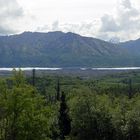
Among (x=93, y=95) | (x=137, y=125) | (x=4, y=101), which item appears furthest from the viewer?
(x=93, y=95)

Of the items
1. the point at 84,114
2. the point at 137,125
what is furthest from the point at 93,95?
the point at 137,125

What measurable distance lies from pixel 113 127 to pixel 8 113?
143 ft

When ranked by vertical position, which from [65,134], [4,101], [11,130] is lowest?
[65,134]

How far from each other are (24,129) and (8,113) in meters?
3.15

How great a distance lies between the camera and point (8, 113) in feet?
191

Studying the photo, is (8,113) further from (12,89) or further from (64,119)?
(64,119)

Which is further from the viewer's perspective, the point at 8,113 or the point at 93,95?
the point at 93,95

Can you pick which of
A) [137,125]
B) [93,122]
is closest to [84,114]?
[93,122]

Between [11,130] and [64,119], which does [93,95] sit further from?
[11,130]

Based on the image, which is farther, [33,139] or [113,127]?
[113,127]

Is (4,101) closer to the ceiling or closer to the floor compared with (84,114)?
closer to the ceiling

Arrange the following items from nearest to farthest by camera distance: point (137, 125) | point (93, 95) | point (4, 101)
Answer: point (4, 101), point (137, 125), point (93, 95)

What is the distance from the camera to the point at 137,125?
93.4m

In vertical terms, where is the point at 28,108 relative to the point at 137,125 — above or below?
above
